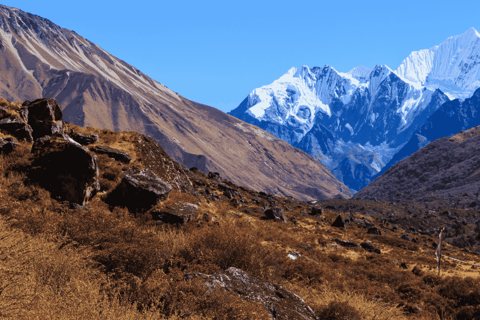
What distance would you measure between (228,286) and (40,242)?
4590 mm

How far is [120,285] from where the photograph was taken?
20.1 feet

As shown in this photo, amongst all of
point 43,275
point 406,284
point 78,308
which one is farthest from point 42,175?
point 406,284

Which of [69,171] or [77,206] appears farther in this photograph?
[69,171]

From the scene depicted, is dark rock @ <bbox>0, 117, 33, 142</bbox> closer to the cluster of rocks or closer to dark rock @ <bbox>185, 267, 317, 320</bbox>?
the cluster of rocks

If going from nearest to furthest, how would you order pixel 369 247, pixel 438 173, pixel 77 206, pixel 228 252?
1. pixel 228 252
2. pixel 77 206
3. pixel 369 247
4. pixel 438 173

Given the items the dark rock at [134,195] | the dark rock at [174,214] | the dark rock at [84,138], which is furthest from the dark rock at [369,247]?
the dark rock at [84,138]

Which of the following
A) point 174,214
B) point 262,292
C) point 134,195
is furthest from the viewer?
point 134,195

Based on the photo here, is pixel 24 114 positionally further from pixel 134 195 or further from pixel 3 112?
pixel 134 195

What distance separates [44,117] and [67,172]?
640 cm

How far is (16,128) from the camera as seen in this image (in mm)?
14266

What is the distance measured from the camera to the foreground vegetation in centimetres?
542

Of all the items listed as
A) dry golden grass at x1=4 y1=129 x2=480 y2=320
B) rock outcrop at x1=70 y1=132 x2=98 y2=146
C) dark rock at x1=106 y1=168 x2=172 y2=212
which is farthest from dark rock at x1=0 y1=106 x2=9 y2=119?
dark rock at x1=106 y1=168 x2=172 y2=212

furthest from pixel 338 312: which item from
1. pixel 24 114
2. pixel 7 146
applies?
pixel 24 114

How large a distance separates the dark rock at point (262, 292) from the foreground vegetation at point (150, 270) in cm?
28
